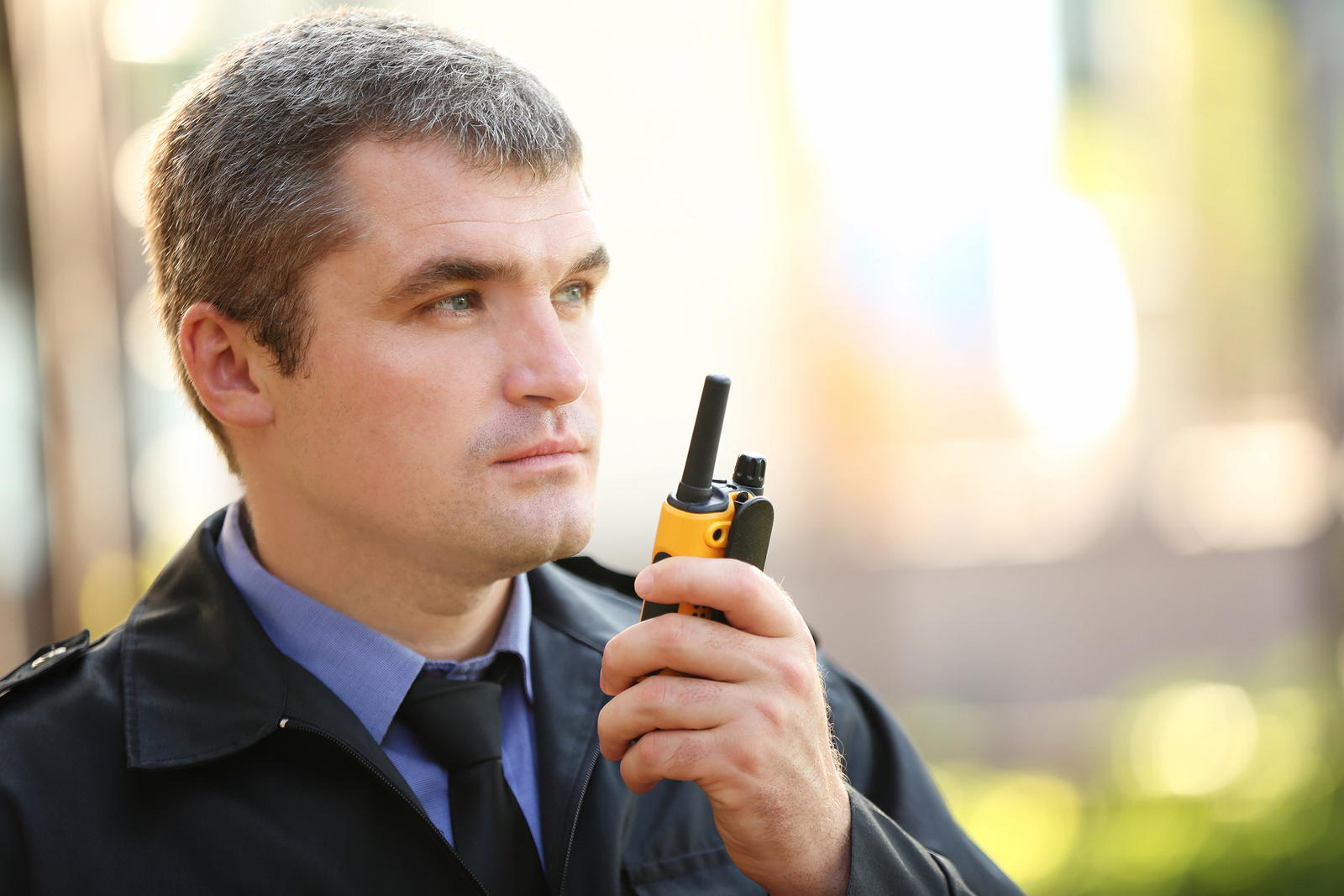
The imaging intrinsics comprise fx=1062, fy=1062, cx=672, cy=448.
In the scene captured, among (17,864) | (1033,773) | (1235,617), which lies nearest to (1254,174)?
(1235,617)

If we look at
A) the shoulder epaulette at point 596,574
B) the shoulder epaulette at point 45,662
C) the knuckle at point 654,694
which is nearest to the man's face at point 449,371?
the knuckle at point 654,694

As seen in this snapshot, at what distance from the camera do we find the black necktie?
156cm

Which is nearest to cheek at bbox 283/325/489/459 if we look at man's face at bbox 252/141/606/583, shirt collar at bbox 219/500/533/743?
man's face at bbox 252/141/606/583

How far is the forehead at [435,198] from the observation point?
1.58 m

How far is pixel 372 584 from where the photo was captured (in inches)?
67.4

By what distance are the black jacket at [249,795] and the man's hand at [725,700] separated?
6.9 inches

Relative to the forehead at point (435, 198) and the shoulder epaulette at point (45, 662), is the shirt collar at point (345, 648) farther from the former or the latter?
the forehead at point (435, 198)

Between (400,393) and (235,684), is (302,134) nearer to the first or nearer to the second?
(400,393)

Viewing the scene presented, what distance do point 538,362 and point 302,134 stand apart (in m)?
0.53

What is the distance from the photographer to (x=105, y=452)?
363 centimetres

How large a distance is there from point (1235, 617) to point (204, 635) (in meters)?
4.57

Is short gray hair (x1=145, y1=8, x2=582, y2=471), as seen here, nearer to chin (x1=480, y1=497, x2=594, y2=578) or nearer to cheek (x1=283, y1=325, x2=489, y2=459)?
cheek (x1=283, y1=325, x2=489, y2=459)

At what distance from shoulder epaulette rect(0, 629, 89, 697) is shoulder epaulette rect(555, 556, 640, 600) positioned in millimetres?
899

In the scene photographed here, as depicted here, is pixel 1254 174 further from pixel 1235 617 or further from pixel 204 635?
pixel 204 635
